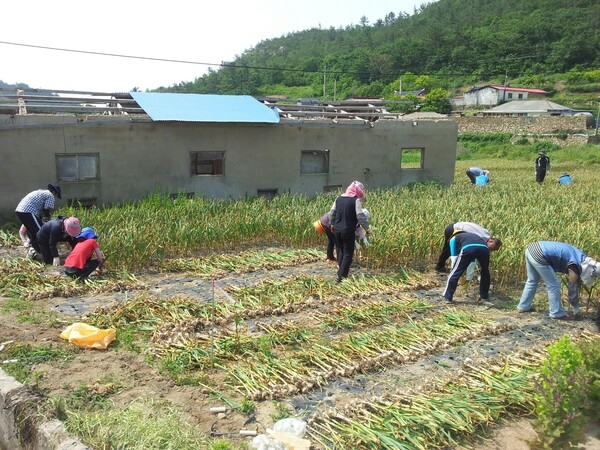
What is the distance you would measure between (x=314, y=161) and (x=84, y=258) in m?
9.36

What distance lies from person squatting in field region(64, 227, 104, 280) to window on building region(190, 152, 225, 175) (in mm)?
6313

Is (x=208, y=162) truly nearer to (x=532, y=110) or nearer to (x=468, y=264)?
(x=468, y=264)

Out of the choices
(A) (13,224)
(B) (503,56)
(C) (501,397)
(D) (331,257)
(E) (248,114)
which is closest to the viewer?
(C) (501,397)

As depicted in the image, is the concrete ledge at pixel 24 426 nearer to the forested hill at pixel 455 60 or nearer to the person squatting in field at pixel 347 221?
the person squatting in field at pixel 347 221

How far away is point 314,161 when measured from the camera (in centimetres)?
1622

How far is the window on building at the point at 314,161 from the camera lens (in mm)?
15992

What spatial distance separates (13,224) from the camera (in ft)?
37.7

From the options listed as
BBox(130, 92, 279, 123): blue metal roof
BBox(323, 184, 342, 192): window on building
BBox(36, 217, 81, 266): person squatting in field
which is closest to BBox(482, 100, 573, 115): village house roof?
BBox(323, 184, 342, 192): window on building

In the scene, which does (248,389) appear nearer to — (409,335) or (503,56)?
(409,335)

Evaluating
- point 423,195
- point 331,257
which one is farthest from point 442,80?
point 331,257

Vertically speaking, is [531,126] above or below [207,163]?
above

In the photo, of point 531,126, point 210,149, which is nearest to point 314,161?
point 210,149

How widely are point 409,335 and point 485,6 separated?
119 metres

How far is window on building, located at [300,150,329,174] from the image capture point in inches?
630
